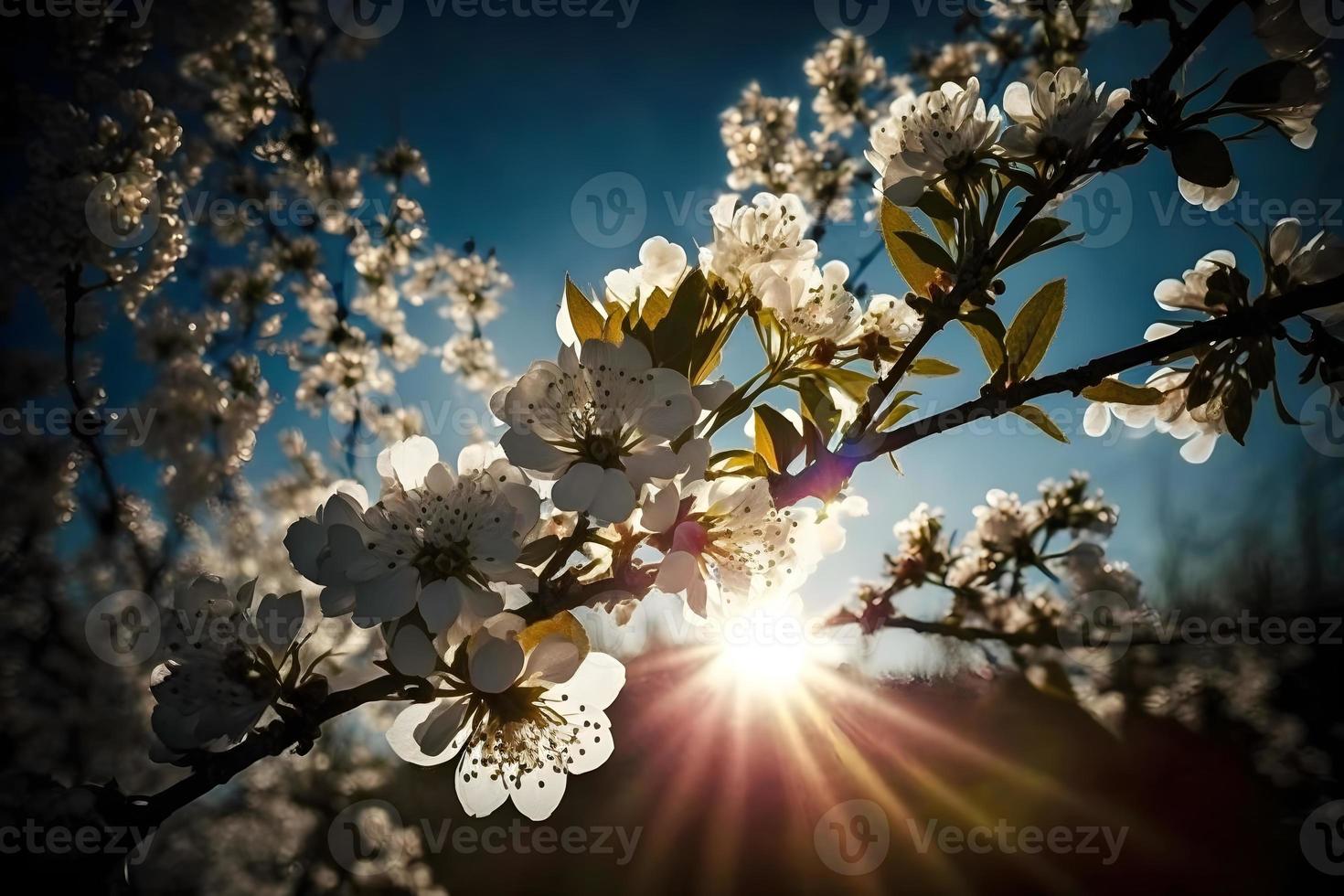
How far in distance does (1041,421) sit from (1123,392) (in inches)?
3.2

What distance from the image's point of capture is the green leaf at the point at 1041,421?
61 cm

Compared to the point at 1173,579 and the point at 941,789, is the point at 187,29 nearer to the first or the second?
the point at 941,789

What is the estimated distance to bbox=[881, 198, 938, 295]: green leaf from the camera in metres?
0.63

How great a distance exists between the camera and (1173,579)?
5137 millimetres

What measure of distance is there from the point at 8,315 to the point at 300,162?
67.7 inches

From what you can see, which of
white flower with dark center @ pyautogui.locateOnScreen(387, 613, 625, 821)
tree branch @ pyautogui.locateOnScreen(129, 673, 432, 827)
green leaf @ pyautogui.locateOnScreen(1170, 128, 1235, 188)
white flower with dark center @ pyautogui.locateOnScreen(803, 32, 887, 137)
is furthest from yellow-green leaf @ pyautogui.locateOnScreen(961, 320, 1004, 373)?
white flower with dark center @ pyautogui.locateOnScreen(803, 32, 887, 137)

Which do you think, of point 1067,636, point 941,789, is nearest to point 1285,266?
point 1067,636

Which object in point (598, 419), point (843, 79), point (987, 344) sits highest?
point (843, 79)

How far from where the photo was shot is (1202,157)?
0.57 metres

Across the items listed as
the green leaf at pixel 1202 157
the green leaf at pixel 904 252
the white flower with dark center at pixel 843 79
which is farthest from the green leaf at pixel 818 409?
the white flower with dark center at pixel 843 79

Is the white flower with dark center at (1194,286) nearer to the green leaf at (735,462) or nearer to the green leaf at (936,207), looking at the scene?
the green leaf at (936,207)

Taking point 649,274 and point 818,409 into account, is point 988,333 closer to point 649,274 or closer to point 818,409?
point 818,409

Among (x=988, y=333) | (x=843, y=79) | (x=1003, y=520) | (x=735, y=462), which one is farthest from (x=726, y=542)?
(x=843, y=79)

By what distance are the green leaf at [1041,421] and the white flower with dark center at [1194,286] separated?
21cm
